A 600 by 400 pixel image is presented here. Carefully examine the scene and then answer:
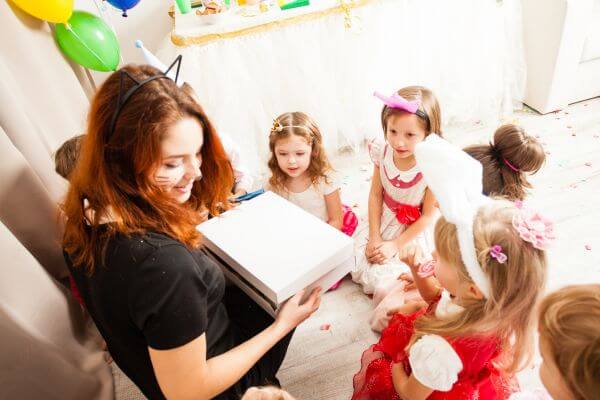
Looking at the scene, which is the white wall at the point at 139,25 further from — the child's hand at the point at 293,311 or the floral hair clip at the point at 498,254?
the floral hair clip at the point at 498,254

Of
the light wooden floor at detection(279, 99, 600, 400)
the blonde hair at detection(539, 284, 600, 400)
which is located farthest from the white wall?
the blonde hair at detection(539, 284, 600, 400)

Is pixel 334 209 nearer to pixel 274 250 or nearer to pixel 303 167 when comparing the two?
pixel 303 167

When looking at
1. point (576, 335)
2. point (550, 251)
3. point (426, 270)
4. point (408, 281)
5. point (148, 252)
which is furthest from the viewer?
point (550, 251)

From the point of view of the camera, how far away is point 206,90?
6.19 feet

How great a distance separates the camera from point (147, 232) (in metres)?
0.73

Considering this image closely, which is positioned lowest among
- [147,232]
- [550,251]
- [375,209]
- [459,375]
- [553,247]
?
[550,251]

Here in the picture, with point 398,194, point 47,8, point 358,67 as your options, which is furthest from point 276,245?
point 358,67

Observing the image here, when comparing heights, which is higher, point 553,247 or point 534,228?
point 534,228

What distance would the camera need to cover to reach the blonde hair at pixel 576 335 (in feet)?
1.84

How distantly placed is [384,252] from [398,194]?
238 millimetres

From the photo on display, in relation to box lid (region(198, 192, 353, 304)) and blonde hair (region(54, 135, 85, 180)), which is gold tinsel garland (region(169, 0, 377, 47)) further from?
box lid (region(198, 192, 353, 304))

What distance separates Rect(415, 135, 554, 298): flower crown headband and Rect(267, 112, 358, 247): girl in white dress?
0.72 m

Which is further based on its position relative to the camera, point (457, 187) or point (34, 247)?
point (34, 247)

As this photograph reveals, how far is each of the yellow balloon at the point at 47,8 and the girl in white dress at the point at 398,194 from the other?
3.98 feet
